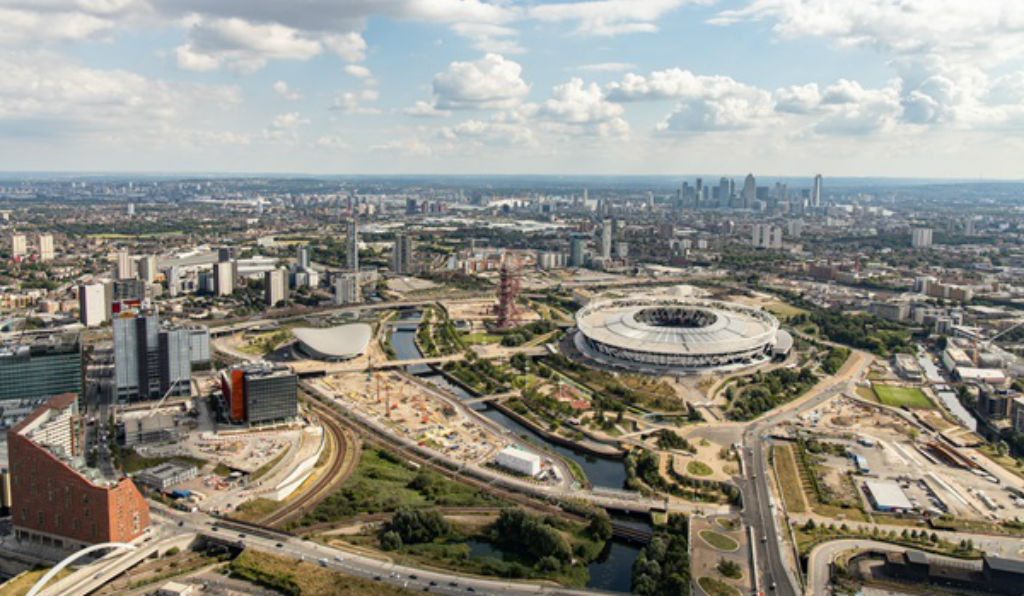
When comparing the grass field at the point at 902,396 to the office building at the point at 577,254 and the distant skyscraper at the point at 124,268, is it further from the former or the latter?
the distant skyscraper at the point at 124,268

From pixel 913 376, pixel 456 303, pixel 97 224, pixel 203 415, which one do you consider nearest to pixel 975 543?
pixel 913 376

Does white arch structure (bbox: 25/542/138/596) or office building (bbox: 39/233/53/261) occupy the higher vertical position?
office building (bbox: 39/233/53/261)

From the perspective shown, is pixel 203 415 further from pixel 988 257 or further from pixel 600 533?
pixel 988 257

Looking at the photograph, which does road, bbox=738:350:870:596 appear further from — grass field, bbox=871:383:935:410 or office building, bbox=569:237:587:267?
office building, bbox=569:237:587:267

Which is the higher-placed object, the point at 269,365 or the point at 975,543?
the point at 269,365

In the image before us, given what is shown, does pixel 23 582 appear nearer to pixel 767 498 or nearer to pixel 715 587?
pixel 715 587

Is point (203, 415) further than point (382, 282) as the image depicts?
No

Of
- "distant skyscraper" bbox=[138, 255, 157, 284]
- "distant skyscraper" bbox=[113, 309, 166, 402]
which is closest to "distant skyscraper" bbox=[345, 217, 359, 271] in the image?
"distant skyscraper" bbox=[138, 255, 157, 284]
